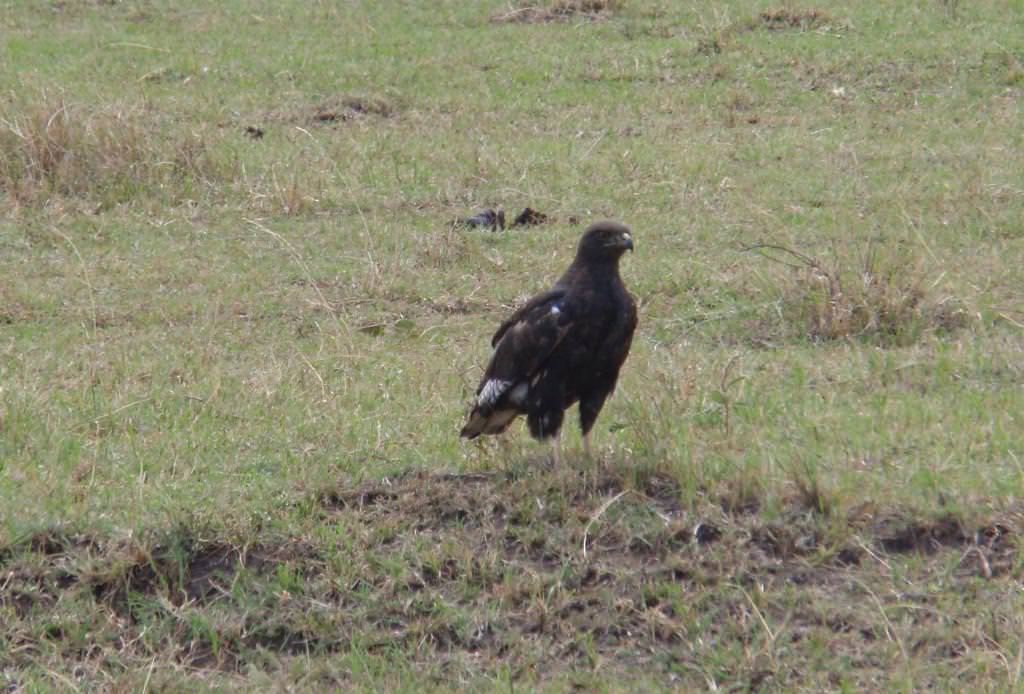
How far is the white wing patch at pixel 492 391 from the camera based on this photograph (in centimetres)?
681

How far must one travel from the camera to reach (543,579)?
6137 mm

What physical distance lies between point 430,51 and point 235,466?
9386mm

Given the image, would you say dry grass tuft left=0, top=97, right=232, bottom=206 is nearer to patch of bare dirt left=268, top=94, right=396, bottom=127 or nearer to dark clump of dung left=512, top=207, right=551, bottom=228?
patch of bare dirt left=268, top=94, right=396, bottom=127

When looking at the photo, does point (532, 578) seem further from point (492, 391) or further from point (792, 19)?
point (792, 19)

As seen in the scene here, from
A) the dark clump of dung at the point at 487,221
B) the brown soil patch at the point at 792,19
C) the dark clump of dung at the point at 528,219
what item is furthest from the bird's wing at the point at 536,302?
the brown soil patch at the point at 792,19

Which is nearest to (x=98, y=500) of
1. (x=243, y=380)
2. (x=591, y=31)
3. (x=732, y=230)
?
(x=243, y=380)

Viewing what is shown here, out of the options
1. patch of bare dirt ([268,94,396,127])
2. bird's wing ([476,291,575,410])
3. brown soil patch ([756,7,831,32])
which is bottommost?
patch of bare dirt ([268,94,396,127])

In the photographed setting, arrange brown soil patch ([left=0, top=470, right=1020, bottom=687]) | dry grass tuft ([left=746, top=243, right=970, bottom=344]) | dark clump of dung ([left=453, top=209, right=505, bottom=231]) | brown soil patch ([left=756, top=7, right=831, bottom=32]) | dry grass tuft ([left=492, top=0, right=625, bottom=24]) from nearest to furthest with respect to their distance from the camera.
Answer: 1. brown soil patch ([left=0, top=470, right=1020, bottom=687])
2. dry grass tuft ([left=746, top=243, right=970, bottom=344])
3. dark clump of dung ([left=453, top=209, right=505, bottom=231])
4. brown soil patch ([left=756, top=7, right=831, bottom=32])
5. dry grass tuft ([left=492, top=0, right=625, bottom=24])

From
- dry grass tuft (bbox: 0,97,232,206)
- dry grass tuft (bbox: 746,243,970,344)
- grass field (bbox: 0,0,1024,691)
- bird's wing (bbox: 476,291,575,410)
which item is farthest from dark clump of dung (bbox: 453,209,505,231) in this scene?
bird's wing (bbox: 476,291,575,410)

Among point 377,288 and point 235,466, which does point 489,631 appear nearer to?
point 235,466

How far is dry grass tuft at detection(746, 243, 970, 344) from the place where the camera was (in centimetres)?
Answer: 861

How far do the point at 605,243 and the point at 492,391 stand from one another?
0.77 m

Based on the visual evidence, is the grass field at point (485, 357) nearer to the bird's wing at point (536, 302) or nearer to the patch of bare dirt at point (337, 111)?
the patch of bare dirt at point (337, 111)

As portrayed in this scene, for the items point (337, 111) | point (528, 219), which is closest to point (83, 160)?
point (337, 111)
